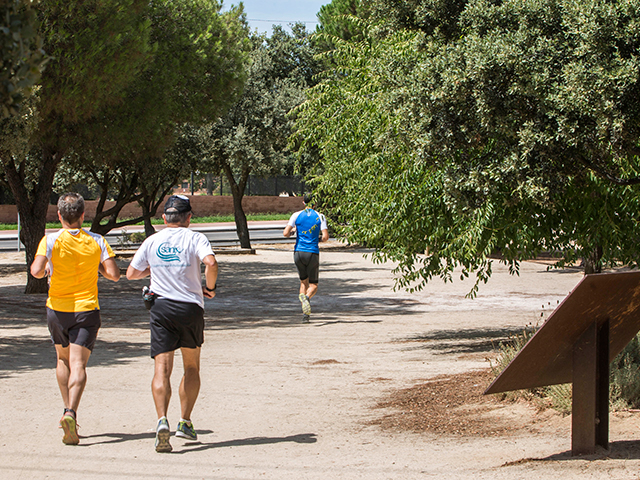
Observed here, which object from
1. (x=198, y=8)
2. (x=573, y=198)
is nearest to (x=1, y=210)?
(x=198, y=8)

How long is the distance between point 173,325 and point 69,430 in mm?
995

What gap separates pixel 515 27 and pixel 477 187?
1.57 metres

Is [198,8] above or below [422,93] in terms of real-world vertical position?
above

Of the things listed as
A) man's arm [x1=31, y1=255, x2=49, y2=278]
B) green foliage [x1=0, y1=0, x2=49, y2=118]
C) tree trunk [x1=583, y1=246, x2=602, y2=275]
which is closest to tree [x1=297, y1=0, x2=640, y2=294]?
tree trunk [x1=583, y1=246, x2=602, y2=275]

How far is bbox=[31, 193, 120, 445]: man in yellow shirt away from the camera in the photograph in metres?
5.49

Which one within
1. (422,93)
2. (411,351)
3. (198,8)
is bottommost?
(411,351)

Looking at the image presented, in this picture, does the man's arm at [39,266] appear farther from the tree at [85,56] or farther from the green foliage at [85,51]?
the green foliage at [85,51]

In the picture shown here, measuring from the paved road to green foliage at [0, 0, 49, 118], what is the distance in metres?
26.9

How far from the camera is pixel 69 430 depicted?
524 centimetres

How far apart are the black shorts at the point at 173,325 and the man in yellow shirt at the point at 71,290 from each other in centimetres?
46

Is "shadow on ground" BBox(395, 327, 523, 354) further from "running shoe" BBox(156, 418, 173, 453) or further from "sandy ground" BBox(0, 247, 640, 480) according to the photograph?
"running shoe" BBox(156, 418, 173, 453)

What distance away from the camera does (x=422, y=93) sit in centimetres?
707

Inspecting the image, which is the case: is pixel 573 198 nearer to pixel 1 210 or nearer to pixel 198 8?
pixel 198 8

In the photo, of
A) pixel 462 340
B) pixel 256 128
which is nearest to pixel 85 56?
pixel 462 340
